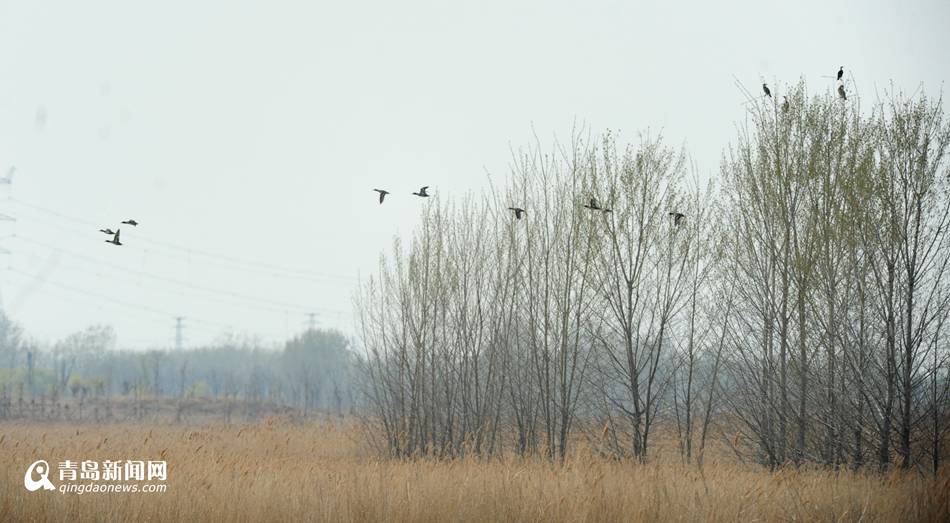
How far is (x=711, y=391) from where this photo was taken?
12.8 m

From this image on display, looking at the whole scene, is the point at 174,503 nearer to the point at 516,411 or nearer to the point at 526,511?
the point at 526,511

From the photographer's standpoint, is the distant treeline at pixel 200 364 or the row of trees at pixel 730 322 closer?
the row of trees at pixel 730 322

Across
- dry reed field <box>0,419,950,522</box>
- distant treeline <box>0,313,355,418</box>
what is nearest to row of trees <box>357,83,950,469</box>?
dry reed field <box>0,419,950,522</box>

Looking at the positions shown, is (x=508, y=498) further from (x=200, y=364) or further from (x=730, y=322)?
(x=200, y=364)

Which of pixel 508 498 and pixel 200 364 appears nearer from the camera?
pixel 508 498

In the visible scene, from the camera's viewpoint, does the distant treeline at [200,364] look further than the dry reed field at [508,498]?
Yes

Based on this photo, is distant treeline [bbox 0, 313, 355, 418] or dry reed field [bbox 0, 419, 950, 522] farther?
distant treeline [bbox 0, 313, 355, 418]

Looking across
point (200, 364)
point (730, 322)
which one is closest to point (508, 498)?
point (730, 322)

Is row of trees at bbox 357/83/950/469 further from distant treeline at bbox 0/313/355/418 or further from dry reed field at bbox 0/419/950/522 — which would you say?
distant treeline at bbox 0/313/355/418

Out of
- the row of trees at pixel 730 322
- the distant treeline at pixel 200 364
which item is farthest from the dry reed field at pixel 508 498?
the distant treeline at pixel 200 364

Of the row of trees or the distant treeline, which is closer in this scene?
the row of trees

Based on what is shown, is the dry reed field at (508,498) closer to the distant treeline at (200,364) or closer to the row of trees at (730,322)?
the row of trees at (730,322)

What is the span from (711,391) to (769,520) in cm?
553

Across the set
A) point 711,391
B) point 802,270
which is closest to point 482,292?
point 711,391
